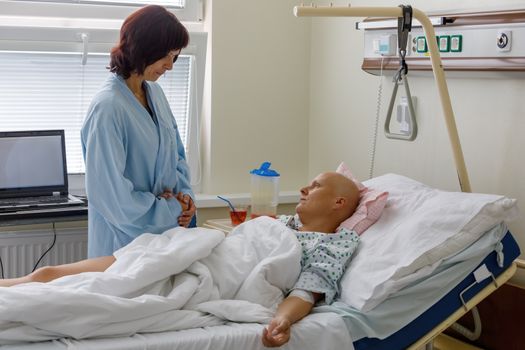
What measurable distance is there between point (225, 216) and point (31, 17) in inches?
47.3

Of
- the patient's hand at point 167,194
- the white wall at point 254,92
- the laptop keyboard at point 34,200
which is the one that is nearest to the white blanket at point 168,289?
the patient's hand at point 167,194

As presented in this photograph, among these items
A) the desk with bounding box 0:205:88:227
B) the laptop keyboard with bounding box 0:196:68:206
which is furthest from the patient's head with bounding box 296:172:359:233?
the laptop keyboard with bounding box 0:196:68:206

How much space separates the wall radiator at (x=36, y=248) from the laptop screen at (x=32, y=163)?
188 millimetres

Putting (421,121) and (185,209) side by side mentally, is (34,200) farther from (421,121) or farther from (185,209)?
(421,121)

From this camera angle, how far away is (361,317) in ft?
7.57

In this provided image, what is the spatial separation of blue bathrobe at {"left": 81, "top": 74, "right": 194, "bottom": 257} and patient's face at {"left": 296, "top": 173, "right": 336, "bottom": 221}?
1.47 feet

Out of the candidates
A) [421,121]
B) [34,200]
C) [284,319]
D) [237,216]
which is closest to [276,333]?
[284,319]

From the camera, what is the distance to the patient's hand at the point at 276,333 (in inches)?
85.0

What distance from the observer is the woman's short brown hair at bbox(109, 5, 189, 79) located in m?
2.73

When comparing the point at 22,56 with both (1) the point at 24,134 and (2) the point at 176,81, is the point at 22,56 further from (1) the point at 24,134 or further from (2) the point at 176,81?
(2) the point at 176,81

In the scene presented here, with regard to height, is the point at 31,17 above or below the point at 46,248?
above

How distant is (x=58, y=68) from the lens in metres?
3.58

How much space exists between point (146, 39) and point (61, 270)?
2.58 ft

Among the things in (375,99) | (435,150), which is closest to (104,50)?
(375,99)
